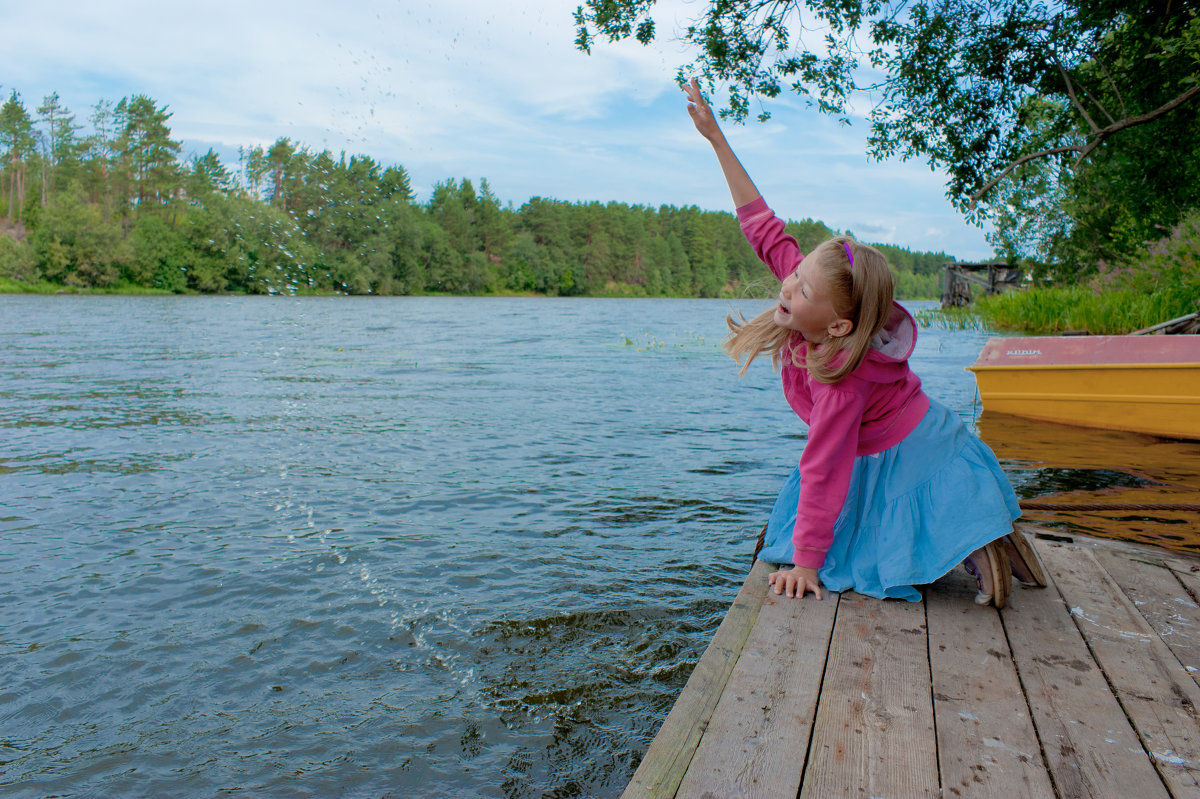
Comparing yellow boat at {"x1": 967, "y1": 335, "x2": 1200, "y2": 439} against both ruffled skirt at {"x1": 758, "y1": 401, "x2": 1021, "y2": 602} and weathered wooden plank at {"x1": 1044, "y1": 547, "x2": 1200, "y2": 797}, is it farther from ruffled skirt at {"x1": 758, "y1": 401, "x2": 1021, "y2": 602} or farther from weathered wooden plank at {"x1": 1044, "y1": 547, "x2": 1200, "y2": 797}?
ruffled skirt at {"x1": 758, "y1": 401, "x2": 1021, "y2": 602}

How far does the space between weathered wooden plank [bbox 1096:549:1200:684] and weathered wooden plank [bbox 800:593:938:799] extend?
31.1 inches

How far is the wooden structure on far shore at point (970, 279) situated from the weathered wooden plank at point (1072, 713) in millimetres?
43926

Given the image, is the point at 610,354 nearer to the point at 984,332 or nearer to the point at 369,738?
the point at 984,332

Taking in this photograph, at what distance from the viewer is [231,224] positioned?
5578 centimetres

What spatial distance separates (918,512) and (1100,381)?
7660 millimetres

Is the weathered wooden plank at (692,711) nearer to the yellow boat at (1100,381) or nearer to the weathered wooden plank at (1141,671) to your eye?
the weathered wooden plank at (1141,671)

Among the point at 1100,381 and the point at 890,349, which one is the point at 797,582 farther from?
the point at 1100,381

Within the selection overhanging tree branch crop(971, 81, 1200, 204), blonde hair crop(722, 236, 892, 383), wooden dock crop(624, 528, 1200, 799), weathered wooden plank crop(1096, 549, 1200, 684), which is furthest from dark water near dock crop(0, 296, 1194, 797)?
overhanging tree branch crop(971, 81, 1200, 204)

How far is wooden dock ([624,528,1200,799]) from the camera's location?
6.22 ft

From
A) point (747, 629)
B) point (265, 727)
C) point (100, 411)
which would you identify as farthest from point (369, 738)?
point (100, 411)

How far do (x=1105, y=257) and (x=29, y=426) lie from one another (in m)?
29.8

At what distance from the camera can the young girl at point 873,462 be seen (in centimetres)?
298

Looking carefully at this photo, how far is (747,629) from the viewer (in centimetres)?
275

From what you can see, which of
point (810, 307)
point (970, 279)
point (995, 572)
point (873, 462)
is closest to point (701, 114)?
point (810, 307)
